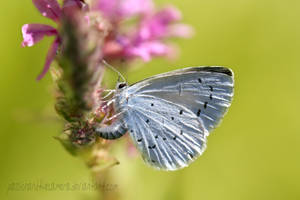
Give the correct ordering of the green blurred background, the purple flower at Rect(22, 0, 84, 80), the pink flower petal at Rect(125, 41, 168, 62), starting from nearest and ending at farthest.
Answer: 1. the purple flower at Rect(22, 0, 84, 80)
2. the pink flower petal at Rect(125, 41, 168, 62)
3. the green blurred background

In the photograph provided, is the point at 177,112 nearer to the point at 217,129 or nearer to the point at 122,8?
the point at 122,8

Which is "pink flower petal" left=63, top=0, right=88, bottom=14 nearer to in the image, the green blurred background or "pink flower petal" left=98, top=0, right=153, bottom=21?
"pink flower petal" left=98, top=0, right=153, bottom=21

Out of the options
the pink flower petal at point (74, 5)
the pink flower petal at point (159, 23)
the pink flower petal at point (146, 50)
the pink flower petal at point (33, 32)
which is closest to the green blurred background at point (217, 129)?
the pink flower petal at point (146, 50)

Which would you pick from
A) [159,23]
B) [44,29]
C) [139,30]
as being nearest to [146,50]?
[139,30]

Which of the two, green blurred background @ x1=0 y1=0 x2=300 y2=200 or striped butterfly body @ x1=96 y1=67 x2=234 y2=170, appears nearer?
striped butterfly body @ x1=96 y1=67 x2=234 y2=170

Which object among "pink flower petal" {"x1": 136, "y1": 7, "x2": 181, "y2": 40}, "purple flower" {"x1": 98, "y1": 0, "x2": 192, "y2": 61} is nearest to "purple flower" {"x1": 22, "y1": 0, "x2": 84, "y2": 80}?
"purple flower" {"x1": 98, "y1": 0, "x2": 192, "y2": 61}

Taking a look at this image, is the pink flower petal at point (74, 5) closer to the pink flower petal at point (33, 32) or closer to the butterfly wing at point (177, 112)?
the pink flower petal at point (33, 32)
